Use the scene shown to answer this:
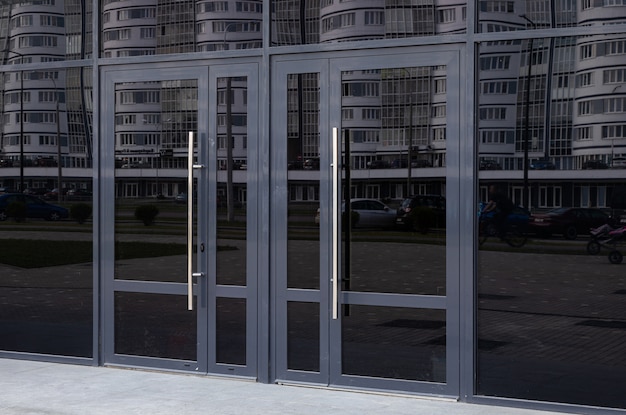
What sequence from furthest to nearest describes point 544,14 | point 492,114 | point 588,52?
1. point 492,114
2. point 544,14
3. point 588,52

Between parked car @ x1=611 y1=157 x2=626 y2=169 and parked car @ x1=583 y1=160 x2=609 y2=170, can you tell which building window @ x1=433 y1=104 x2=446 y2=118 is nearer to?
parked car @ x1=583 y1=160 x2=609 y2=170

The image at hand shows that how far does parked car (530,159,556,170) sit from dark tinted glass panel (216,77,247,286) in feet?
7.42

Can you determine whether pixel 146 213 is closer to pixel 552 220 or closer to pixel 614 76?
pixel 552 220

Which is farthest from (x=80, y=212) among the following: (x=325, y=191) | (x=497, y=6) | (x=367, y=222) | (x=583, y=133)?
(x=583, y=133)

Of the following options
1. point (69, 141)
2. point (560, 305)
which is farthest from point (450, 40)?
point (69, 141)

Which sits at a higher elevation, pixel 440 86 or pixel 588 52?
pixel 588 52

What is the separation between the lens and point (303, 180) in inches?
313

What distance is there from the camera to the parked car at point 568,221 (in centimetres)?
675

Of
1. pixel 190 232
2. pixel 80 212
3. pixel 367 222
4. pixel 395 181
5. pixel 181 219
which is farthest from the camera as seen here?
pixel 80 212

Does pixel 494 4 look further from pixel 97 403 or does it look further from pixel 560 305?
pixel 97 403

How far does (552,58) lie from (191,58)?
285cm

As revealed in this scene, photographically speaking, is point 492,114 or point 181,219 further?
point 181,219

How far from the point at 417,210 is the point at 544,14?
1566 millimetres

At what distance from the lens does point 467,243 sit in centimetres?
732
